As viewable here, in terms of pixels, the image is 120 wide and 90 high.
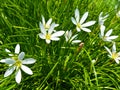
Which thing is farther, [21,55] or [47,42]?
[47,42]

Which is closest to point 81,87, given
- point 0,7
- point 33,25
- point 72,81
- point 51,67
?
point 72,81

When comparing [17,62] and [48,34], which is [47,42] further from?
[17,62]

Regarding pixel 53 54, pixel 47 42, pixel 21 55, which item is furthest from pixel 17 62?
pixel 53 54

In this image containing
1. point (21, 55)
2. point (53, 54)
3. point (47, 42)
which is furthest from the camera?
point (53, 54)

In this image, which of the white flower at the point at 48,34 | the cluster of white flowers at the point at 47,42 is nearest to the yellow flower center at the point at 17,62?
the cluster of white flowers at the point at 47,42

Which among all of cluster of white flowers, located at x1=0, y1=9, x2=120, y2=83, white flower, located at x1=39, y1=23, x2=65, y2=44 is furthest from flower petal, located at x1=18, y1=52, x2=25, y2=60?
white flower, located at x1=39, y1=23, x2=65, y2=44

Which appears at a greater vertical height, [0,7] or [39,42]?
[0,7]

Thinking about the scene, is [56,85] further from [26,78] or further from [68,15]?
[68,15]

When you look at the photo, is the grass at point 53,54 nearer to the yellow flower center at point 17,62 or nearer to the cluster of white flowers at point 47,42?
the cluster of white flowers at point 47,42

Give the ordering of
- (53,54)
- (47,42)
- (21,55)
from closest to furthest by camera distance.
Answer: (21,55) → (47,42) → (53,54)
